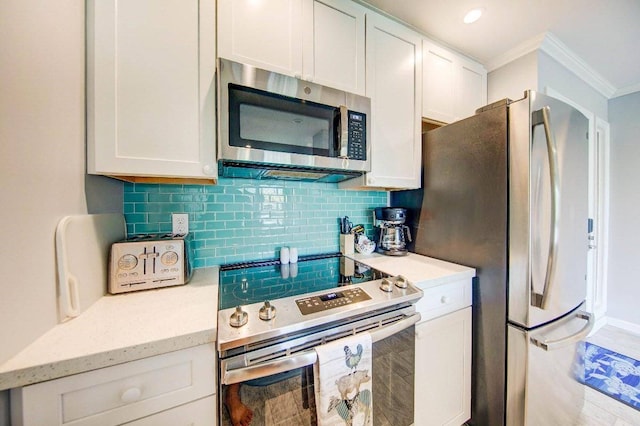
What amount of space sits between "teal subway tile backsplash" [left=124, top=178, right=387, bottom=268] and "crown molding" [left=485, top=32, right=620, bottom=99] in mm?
1587

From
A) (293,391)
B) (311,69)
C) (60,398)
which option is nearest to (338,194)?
(311,69)

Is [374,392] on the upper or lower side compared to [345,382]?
lower

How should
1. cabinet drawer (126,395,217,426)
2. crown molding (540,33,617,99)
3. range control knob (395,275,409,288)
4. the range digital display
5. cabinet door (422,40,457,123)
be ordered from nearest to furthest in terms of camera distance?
cabinet drawer (126,395,217,426), the range digital display, range control knob (395,275,409,288), cabinet door (422,40,457,123), crown molding (540,33,617,99)

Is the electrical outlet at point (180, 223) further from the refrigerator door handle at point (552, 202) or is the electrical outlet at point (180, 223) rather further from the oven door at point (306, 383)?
the refrigerator door handle at point (552, 202)

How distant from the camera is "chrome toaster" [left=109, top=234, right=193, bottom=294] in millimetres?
964

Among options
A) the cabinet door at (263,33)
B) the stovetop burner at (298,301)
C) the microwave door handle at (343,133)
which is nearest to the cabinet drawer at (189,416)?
the stovetop burner at (298,301)

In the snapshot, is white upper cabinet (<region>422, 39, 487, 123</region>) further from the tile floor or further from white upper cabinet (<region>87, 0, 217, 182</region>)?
the tile floor

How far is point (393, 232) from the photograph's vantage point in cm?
173

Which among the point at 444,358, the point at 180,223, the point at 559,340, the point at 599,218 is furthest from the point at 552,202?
the point at 599,218

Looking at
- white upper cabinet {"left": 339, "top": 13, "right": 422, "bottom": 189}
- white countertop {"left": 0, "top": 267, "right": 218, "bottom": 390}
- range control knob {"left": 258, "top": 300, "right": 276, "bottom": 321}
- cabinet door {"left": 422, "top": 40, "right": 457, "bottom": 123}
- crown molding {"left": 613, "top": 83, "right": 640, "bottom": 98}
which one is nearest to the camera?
white countertop {"left": 0, "top": 267, "right": 218, "bottom": 390}

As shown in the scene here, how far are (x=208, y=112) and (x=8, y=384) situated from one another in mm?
979

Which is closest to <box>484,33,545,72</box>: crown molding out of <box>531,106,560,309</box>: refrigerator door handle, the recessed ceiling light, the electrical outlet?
the recessed ceiling light

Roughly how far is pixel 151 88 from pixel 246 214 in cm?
76

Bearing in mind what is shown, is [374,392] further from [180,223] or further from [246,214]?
[180,223]
